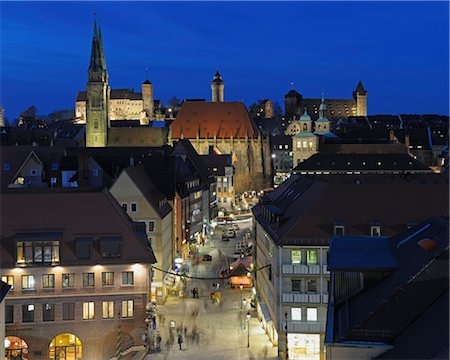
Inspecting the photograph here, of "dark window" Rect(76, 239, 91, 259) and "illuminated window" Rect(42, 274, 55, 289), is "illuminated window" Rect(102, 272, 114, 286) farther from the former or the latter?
"illuminated window" Rect(42, 274, 55, 289)

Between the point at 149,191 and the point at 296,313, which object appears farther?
the point at 149,191

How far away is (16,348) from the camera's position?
141 ft

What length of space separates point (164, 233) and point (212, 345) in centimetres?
2070

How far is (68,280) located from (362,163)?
91176mm

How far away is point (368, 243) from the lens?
2498cm

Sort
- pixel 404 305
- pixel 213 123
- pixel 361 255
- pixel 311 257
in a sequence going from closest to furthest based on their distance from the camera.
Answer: pixel 404 305 < pixel 361 255 < pixel 311 257 < pixel 213 123

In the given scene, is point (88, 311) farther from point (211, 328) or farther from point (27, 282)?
point (211, 328)

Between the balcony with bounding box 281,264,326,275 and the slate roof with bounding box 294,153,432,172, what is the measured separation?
271 feet

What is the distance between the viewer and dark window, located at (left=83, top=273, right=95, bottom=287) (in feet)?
146

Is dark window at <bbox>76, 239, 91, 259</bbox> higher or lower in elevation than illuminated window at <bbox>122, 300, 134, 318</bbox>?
higher

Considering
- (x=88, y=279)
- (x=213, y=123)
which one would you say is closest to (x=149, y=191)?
(x=88, y=279)

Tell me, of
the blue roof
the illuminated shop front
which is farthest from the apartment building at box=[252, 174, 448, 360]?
the blue roof

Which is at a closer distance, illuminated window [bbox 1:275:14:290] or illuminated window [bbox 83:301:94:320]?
illuminated window [bbox 1:275:14:290]

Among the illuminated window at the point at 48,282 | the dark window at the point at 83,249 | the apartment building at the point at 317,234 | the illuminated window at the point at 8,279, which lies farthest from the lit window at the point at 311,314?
the illuminated window at the point at 8,279
